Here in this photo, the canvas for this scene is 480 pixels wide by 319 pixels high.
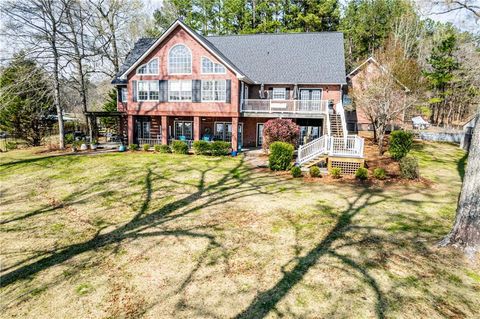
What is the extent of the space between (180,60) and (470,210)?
20567 mm

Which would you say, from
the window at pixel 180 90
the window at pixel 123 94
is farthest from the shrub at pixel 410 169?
the window at pixel 123 94

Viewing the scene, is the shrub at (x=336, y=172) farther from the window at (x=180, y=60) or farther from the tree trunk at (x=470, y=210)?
the window at (x=180, y=60)

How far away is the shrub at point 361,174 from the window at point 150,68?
56.2 ft

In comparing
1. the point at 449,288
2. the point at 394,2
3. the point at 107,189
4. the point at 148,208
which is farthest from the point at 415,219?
the point at 394,2

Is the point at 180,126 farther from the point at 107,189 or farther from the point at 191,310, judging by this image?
the point at 191,310

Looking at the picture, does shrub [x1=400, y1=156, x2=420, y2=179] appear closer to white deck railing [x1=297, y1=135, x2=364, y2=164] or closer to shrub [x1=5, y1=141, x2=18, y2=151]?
white deck railing [x1=297, y1=135, x2=364, y2=164]

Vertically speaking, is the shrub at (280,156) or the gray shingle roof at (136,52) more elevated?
the gray shingle roof at (136,52)

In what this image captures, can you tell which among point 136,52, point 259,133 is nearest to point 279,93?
point 259,133

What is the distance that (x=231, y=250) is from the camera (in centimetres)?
802

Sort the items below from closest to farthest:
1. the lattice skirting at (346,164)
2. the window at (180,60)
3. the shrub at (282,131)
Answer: the lattice skirting at (346,164), the shrub at (282,131), the window at (180,60)

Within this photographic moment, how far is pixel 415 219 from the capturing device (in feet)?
31.9

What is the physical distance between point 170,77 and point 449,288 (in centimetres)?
2152

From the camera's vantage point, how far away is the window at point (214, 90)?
22.0m

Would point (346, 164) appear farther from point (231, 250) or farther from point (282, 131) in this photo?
point (231, 250)
